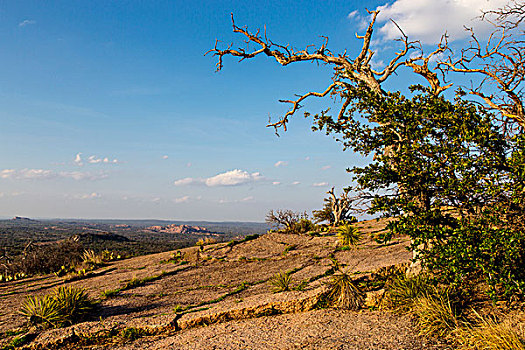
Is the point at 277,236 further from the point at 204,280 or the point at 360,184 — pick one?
the point at 360,184

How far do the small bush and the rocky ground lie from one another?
0.24m

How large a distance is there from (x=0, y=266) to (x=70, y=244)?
14.7ft

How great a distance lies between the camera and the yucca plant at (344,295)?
7035mm

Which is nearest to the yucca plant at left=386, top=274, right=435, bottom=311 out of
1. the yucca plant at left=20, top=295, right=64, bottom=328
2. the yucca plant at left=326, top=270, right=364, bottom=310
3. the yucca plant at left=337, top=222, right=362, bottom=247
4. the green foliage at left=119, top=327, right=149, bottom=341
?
the yucca plant at left=326, top=270, right=364, bottom=310

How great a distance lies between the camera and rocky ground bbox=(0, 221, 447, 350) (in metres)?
5.88

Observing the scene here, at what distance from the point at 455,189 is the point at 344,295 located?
2.99 m

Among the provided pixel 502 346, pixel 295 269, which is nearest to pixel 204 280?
pixel 295 269

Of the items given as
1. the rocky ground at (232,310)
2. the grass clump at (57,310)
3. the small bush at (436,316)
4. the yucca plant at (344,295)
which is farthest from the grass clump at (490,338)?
the grass clump at (57,310)

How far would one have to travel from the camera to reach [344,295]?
280 inches

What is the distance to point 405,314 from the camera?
6.45 metres

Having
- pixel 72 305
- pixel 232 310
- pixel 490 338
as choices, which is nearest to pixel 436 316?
pixel 490 338

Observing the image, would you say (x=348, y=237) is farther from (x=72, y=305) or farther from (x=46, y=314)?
(x=46, y=314)

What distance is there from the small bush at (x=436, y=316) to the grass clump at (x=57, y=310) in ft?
23.6

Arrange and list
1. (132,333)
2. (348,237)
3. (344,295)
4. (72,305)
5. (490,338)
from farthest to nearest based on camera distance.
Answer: (348,237) < (72,305) < (344,295) < (132,333) < (490,338)
